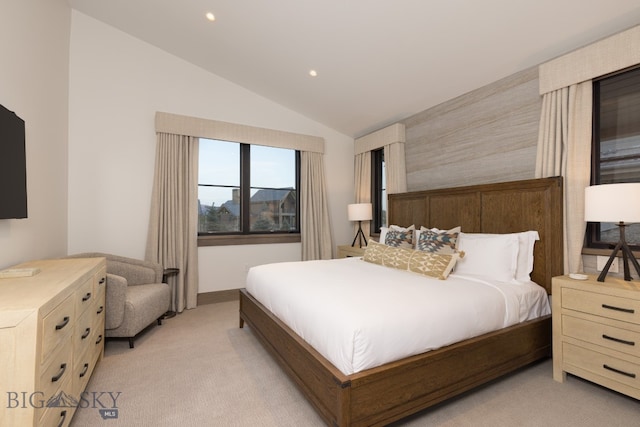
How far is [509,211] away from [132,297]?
12.0ft

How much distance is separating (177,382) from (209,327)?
1088 mm

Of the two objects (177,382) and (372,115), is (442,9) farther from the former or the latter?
(177,382)

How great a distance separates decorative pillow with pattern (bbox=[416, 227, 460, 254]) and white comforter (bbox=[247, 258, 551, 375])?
280 mm

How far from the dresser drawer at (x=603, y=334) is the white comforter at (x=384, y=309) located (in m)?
0.25

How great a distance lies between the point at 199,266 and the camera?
4027 mm

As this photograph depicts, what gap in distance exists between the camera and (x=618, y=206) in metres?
1.89

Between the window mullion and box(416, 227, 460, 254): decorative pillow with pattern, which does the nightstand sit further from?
the window mullion

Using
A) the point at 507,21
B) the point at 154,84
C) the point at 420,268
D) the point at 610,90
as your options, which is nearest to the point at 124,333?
the point at 420,268

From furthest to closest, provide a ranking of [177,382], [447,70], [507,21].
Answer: [447,70], [507,21], [177,382]

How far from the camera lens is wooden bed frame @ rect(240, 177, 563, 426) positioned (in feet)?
4.90

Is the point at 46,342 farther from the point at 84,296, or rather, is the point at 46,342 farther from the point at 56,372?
the point at 84,296

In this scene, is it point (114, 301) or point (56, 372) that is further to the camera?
point (114, 301)

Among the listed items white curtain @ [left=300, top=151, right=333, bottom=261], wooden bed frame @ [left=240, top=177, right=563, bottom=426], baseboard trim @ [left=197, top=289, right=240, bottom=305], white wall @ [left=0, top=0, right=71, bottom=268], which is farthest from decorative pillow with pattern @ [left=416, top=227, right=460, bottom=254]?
white wall @ [left=0, top=0, right=71, bottom=268]

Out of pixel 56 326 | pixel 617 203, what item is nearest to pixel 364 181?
pixel 617 203
